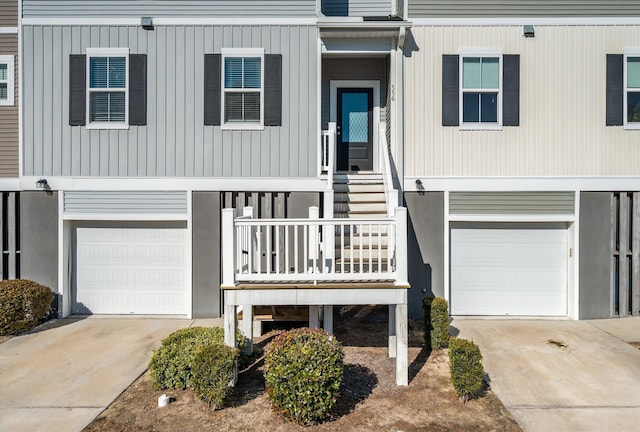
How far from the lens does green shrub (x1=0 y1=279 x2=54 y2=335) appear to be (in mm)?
6789

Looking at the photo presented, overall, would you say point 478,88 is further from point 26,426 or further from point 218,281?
point 26,426

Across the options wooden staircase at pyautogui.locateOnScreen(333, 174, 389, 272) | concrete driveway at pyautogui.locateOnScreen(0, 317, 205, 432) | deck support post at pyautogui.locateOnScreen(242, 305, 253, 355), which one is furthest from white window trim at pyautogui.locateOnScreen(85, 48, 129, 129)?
deck support post at pyautogui.locateOnScreen(242, 305, 253, 355)

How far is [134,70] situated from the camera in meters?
7.62

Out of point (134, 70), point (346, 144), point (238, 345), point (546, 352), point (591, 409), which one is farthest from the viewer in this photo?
point (346, 144)

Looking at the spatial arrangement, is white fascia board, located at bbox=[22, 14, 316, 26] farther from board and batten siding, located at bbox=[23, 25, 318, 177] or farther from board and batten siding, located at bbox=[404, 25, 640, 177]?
board and batten siding, located at bbox=[404, 25, 640, 177]

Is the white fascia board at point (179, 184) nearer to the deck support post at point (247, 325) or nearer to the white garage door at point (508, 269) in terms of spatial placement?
the deck support post at point (247, 325)

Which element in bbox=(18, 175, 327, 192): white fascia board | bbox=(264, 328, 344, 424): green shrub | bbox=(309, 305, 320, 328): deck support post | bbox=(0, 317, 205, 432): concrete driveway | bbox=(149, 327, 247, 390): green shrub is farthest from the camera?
bbox=(18, 175, 327, 192): white fascia board

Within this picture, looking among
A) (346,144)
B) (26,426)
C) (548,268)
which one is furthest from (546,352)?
(26,426)

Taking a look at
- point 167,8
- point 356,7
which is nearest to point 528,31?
point 356,7

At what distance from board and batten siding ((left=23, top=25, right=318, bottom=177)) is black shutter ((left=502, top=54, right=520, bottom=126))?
3.62 m

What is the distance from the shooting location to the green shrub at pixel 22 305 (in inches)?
267

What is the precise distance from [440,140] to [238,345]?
17.3ft

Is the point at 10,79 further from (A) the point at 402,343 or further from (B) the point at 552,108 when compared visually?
(B) the point at 552,108

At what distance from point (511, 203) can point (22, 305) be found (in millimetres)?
9081
